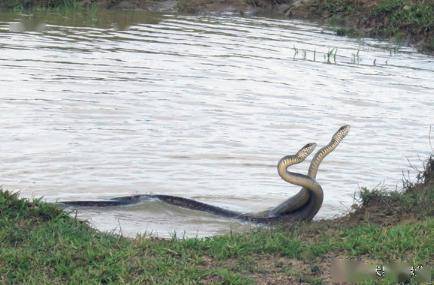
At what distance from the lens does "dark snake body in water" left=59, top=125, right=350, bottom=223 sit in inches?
291

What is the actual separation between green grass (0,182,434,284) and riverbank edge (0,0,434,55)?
11.1 m

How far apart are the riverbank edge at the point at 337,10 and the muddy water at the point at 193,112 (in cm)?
92

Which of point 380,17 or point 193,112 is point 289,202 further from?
point 380,17

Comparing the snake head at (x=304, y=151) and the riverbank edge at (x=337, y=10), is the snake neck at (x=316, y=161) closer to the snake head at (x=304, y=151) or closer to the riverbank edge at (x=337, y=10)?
the snake head at (x=304, y=151)

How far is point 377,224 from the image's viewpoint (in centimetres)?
673

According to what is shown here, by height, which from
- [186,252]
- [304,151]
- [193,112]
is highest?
[304,151]

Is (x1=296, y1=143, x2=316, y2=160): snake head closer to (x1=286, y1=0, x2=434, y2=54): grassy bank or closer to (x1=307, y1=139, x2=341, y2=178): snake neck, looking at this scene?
(x1=307, y1=139, x2=341, y2=178): snake neck

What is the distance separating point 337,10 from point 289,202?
12.5 meters

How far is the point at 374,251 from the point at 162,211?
8.50 feet

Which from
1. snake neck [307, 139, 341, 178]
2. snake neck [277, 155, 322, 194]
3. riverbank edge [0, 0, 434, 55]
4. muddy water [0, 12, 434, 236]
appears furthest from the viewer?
riverbank edge [0, 0, 434, 55]

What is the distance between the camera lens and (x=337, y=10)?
64.2ft

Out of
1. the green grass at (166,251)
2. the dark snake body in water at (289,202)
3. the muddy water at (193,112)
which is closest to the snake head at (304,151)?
the dark snake body in water at (289,202)

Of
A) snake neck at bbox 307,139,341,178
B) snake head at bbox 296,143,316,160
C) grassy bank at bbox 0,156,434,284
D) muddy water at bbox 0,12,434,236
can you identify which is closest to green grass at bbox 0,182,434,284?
grassy bank at bbox 0,156,434,284

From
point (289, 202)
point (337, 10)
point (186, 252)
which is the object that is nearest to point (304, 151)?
point (289, 202)
